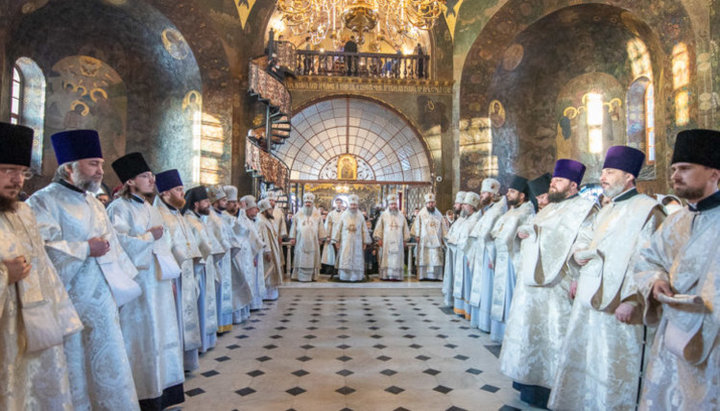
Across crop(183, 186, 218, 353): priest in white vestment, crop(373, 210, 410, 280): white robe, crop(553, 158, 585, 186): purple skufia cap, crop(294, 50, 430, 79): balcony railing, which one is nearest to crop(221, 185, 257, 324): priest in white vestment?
crop(183, 186, 218, 353): priest in white vestment

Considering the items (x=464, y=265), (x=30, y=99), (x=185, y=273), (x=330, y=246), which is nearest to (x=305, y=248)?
(x=330, y=246)

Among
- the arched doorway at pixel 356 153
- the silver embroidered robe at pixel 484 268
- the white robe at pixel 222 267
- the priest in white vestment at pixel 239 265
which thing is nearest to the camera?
the white robe at pixel 222 267

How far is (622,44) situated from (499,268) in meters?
13.2

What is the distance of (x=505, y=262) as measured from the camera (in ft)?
20.4

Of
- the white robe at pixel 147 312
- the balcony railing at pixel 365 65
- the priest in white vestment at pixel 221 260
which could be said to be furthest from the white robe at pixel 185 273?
the balcony railing at pixel 365 65

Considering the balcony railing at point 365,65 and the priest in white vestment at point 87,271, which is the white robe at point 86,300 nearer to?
the priest in white vestment at point 87,271

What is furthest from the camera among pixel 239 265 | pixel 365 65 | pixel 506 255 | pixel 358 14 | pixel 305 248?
pixel 365 65

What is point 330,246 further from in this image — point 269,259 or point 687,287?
point 687,287

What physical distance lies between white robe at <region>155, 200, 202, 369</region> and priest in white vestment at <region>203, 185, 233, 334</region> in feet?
2.91

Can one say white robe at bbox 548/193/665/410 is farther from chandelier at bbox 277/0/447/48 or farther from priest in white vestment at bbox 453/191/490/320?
chandelier at bbox 277/0/447/48

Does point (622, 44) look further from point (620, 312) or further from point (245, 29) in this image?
point (620, 312)

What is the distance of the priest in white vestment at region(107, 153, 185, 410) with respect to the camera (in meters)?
3.65

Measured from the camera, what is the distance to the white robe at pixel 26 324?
7.68 ft

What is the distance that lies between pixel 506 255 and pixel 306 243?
7263mm
